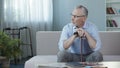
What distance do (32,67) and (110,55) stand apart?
3.61 ft

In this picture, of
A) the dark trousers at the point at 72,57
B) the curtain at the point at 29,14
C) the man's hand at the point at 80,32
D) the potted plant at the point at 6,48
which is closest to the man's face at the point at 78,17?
the man's hand at the point at 80,32

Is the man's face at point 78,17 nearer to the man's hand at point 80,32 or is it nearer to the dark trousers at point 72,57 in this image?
the man's hand at point 80,32

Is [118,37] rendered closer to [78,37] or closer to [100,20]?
[78,37]

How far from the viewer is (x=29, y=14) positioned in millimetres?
5984

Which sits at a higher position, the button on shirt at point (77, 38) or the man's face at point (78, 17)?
Answer: the man's face at point (78, 17)

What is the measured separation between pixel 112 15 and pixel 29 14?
6.46 ft

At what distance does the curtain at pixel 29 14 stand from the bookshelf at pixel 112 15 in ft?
4.46

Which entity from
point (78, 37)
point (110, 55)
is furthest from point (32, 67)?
point (110, 55)

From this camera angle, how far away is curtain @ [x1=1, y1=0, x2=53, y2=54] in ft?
19.5

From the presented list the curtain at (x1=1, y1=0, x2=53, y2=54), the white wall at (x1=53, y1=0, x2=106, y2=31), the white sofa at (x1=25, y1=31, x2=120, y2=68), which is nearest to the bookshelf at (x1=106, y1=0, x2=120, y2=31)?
the white wall at (x1=53, y1=0, x2=106, y2=31)

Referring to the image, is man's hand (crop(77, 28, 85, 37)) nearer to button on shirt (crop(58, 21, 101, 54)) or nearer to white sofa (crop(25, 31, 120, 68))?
button on shirt (crop(58, 21, 101, 54))

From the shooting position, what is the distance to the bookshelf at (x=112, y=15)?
18.6 feet

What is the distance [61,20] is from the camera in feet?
20.1

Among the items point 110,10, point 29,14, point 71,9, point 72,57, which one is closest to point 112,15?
point 110,10
